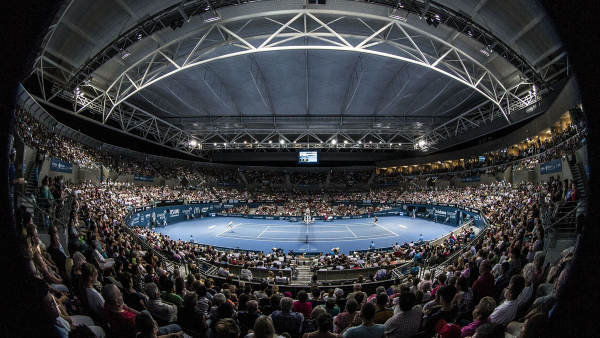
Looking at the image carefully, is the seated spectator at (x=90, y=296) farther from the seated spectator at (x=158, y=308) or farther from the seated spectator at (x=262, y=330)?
the seated spectator at (x=262, y=330)

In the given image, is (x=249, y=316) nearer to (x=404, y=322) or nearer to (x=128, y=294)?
(x=128, y=294)

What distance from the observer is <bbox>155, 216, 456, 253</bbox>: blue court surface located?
66.9 feet

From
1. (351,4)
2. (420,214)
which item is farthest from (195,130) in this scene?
(420,214)

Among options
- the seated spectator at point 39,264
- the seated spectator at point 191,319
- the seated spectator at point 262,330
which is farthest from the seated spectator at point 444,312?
the seated spectator at point 39,264

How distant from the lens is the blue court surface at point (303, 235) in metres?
20.4

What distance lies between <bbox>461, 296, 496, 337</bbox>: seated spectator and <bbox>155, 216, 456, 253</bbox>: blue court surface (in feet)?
54.7

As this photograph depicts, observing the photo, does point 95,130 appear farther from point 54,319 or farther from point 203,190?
point 54,319

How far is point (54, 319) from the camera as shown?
1.85 m

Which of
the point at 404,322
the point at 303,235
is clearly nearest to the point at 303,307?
the point at 404,322

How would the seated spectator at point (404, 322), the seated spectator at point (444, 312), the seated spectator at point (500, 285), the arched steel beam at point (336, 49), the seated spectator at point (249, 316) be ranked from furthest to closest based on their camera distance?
the arched steel beam at point (336, 49), the seated spectator at point (500, 285), the seated spectator at point (249, 316), the seated spectator at point (444, 312), the seated spectator at point (404, 322)

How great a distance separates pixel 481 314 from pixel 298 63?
17.3 m

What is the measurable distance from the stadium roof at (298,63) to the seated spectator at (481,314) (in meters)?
2.50

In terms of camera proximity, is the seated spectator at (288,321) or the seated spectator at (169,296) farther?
the seated spectator at (169,296)

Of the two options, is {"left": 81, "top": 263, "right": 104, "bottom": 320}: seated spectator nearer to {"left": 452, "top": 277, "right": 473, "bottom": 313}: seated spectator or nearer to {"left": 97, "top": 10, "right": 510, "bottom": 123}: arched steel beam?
{"left": 452, "top": 277, "right": 473, "bottom": 313}: seated spectator
